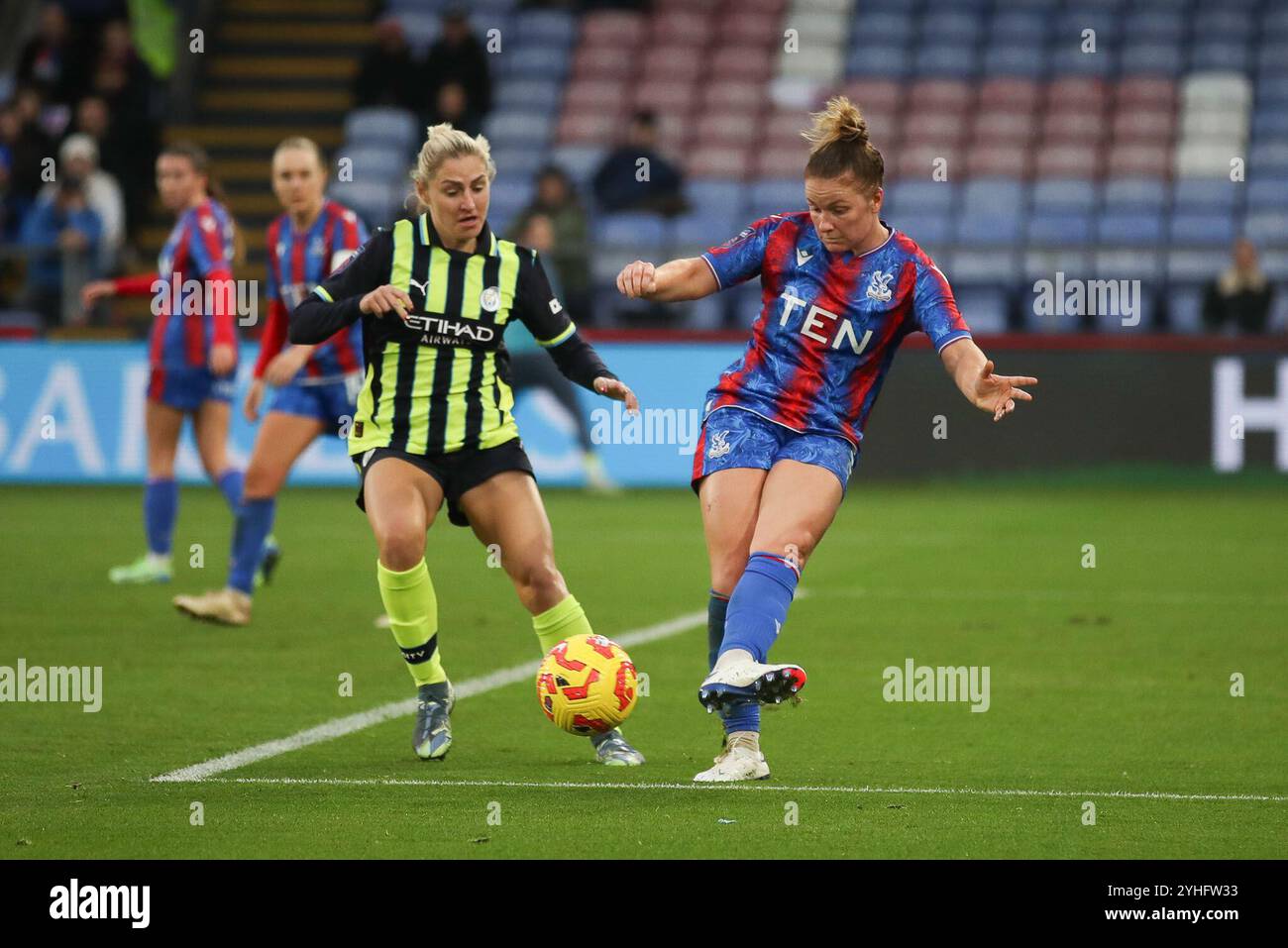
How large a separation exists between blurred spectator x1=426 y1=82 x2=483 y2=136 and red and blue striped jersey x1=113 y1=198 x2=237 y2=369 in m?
8.61

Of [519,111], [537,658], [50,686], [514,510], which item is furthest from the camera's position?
[519,111]

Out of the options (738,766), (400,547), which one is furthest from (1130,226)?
(738,766)

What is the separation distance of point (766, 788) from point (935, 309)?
4.74 feet

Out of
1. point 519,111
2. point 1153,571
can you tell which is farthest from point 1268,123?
point 1153,571

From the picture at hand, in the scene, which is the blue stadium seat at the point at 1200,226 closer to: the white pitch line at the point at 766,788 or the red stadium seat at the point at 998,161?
the red stadium seat at the point at 998,161

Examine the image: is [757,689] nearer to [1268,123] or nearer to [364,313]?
[364,313]

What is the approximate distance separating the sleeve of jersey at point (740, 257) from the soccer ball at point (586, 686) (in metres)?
1.15

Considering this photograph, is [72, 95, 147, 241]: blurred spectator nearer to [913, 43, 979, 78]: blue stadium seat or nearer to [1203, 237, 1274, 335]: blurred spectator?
[913, 43, 979, 78]: blue stadium seat

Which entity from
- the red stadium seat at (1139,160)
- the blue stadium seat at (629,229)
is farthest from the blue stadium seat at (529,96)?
the red stadium seat at (1139,160)

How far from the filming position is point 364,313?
633cm

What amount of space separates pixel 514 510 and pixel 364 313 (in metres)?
0.76

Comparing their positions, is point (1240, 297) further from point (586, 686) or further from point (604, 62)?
point (586, 686)

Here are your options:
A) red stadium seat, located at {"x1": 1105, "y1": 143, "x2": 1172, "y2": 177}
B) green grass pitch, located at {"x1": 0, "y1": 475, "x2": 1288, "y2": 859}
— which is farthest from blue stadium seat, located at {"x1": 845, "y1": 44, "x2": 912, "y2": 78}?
green grass pitch, located at {"x1": 0, "y1": 475, "x2": 1288, "y2": 859}

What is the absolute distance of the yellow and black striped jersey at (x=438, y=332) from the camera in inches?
253
